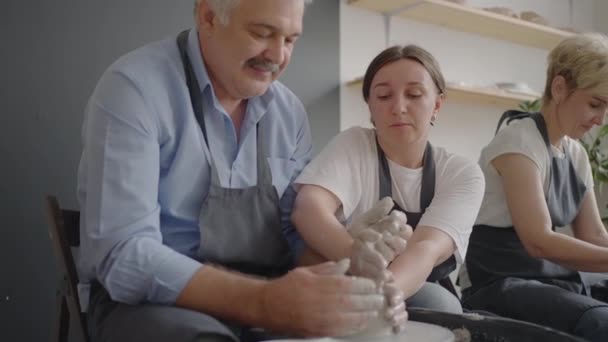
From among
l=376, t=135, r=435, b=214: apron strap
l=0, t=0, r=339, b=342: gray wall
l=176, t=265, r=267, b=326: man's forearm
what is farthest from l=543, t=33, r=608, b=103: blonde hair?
l=0, t=0, r=339, b=342: gray wall

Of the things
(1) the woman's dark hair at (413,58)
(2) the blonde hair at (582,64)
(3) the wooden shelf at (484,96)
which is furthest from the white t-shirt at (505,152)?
(3) the wooden shelf at (484,96)

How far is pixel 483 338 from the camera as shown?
3.07 ft

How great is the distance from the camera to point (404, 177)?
1.30 meters

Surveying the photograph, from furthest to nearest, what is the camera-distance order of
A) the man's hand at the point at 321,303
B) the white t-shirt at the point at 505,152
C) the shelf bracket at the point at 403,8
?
the shelf bracket at the point at 403,8
the white t-shirt at the point at 505,152
the man's hand at the point at 321,303

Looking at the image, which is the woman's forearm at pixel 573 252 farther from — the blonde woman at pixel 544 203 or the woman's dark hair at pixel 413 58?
the woman's dark hair at pixel 413 58

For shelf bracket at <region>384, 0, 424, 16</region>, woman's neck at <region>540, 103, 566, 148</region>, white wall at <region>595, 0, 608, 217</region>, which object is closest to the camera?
woman's neck at <region>540, 103, 566, 148</region>

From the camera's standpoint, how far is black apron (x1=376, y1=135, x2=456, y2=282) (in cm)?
125

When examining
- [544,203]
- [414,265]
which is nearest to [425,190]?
[414,265]

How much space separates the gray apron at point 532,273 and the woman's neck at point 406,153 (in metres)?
0.38

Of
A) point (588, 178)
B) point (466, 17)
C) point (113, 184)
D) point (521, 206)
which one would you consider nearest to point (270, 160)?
point (113, 184)

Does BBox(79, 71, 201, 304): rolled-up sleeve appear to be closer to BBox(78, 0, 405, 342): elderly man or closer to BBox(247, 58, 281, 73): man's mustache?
BBox(78, 0, 405, 342): elderly man

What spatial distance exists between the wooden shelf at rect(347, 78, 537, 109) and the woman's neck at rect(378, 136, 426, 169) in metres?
1.02

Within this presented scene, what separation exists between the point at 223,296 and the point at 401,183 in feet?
1.87

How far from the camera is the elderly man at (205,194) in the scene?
2.73 ft
